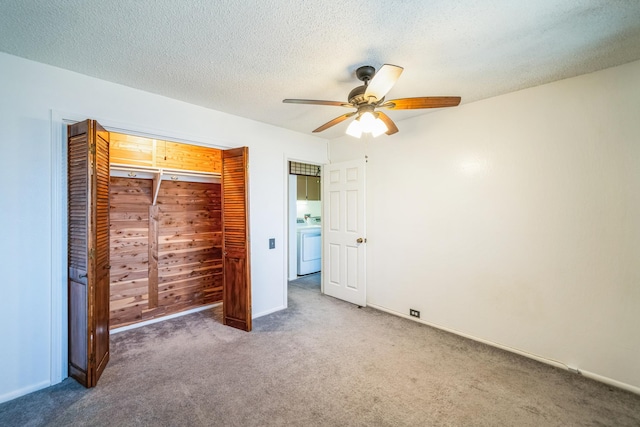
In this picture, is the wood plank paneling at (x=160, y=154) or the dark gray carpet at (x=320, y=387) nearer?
the dark gray carpet at (x=320, y=387)

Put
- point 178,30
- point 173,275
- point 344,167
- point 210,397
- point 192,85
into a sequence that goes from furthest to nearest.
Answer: point 344,167, point 173,275, point 192,85, point 210,397, point 178,30

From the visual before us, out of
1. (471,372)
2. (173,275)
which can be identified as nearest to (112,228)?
(173,275)

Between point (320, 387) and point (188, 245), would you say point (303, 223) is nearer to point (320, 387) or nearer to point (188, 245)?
point (188, 245)

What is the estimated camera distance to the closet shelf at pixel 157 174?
2.90 meters

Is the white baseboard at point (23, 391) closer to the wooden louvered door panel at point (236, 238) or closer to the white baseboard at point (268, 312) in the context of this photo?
the wooden louvered door panel at point (236, 238)

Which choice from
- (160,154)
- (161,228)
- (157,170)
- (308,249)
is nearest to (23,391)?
(161,228)

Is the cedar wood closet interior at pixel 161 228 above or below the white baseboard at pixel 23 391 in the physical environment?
above

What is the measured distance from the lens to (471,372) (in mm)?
2232

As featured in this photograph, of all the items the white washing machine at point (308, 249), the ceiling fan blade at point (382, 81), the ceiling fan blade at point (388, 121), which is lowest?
the white washing machine at point (308, 249)

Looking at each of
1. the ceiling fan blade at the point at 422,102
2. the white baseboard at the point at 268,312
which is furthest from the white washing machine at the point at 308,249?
the ceiling fan blade at the point at 422,102

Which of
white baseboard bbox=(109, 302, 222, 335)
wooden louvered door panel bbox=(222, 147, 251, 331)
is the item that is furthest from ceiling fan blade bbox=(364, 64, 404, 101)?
white baseboard bbox=(109, 302, 222, 335)

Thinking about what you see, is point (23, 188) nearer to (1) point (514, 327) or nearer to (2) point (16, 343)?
(2) point (16, 343)

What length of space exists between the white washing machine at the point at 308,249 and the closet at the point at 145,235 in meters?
1.83

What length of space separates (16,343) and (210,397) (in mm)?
1492
